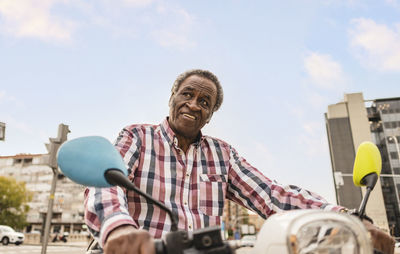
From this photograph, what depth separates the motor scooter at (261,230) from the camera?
0.71 metres

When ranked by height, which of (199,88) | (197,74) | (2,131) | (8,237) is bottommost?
(8,237)

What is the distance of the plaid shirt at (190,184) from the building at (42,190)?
60863 mm

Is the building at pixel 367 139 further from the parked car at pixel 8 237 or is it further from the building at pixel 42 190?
the building at pixel 42 190

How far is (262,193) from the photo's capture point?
1562 mm

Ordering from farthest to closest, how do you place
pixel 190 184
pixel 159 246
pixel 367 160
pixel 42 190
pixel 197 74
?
pixel 42 190 < pixel 197 74 < pixel 190 184 < pixel 367 160 < pixel 159 246

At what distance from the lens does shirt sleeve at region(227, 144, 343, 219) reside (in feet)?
4.55

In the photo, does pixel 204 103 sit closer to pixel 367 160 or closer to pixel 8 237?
pixel 367 160

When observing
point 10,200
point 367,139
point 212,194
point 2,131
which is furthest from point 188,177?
point 367,139

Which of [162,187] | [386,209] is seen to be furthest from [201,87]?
[386,209]

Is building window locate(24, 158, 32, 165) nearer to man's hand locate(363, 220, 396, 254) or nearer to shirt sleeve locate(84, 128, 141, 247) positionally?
shirt sleeve locate(84, 128, 141, 247)

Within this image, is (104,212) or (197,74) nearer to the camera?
(104,212)

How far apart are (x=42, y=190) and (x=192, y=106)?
64583 mm

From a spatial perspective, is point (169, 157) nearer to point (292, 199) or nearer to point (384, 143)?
point (292, 199)

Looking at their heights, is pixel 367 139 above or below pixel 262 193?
above
